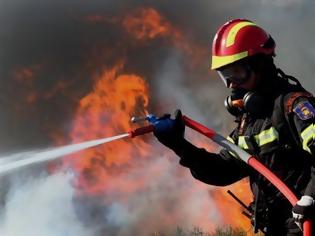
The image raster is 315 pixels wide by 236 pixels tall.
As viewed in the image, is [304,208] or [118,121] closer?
[304,208]

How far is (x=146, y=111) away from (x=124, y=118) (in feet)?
2.25

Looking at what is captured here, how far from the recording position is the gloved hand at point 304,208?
404 centimetres

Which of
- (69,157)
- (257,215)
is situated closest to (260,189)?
(257,215)

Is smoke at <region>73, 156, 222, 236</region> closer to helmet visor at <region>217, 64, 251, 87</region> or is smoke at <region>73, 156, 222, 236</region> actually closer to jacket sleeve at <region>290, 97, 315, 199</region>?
helmet visor at <region>217, 64, 251, 87</region>

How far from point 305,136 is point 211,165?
3.51ft

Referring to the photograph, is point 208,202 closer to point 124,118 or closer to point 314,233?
point 124,118

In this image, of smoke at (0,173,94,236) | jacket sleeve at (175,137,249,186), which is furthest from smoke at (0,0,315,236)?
jacket sleeve at (175,137,249,186)

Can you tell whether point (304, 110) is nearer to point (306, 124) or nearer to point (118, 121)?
point (306, 124)

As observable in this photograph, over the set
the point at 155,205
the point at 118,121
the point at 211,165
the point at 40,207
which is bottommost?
the point at 155,205

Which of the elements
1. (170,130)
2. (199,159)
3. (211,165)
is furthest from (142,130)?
(211,165)

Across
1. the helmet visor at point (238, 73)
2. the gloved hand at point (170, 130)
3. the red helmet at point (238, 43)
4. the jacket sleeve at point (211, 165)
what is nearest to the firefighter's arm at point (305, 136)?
the helmet visor at point (238, 73)

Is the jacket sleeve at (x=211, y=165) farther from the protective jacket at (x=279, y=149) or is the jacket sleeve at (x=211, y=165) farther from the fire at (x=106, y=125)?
the fire at (x=106, y=125)

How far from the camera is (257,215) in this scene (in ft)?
15.2

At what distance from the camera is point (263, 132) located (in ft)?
14.7
